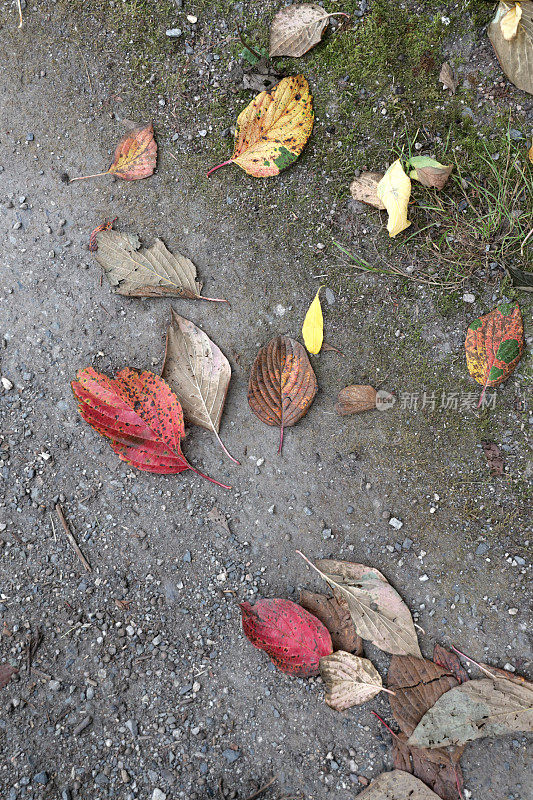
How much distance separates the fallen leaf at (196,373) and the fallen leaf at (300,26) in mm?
1116

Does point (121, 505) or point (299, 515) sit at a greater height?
point (121, 505)

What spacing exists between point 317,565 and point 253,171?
1528 millimetres

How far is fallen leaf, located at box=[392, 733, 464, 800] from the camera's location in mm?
1739

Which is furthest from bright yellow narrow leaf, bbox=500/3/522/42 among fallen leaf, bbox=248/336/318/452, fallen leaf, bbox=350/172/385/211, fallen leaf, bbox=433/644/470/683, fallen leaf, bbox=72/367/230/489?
fallen leaf, bbox=433/644/470/683

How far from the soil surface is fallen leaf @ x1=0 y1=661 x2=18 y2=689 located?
0.07ft

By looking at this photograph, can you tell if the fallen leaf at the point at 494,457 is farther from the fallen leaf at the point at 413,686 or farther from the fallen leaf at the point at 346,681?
the fallen leaf at the point at 346,681

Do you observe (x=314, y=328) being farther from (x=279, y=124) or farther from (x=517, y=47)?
(x=517, y=47)

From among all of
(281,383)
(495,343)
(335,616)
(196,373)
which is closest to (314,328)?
(281,383)

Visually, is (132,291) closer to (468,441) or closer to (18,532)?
(18,532)

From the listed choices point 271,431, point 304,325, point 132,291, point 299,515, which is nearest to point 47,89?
point 132,291

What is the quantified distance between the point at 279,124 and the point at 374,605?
185 centimetres

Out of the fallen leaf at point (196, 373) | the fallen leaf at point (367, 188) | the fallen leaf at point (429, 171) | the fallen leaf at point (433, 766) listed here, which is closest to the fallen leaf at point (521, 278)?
the fallen leaf at point (429, 171)

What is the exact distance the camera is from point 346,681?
69.8 inches

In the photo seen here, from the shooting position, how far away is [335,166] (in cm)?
191
